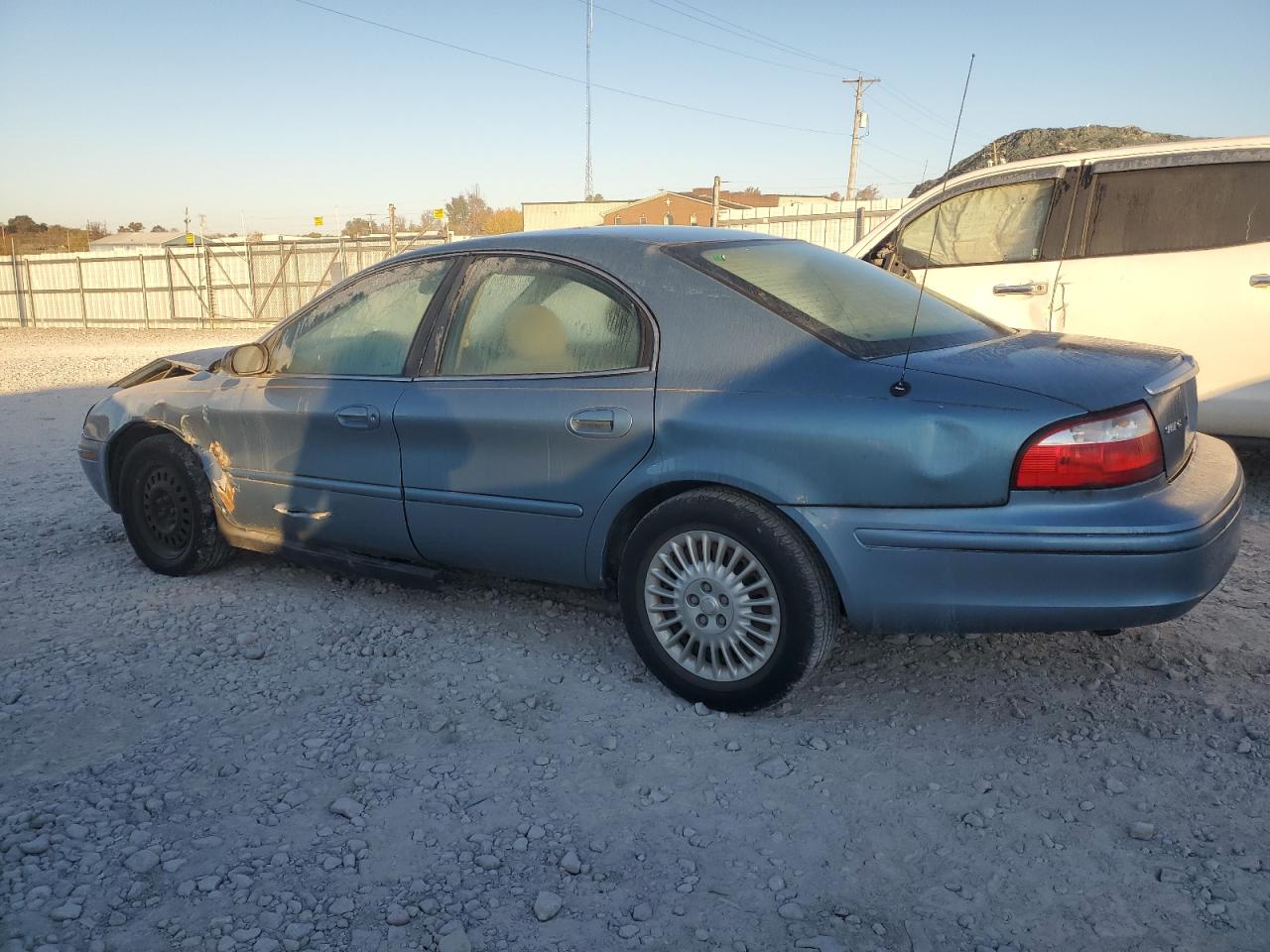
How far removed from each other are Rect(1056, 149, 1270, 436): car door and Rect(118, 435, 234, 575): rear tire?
4.71 m

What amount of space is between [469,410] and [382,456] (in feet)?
1.55

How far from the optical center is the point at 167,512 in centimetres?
463

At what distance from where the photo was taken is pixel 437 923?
89.0 inches

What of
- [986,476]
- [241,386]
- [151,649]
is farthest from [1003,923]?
[241,386]

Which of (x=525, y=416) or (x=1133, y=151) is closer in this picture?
(x=525, y=416)

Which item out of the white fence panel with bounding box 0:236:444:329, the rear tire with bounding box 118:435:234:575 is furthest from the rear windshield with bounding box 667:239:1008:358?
the white fence panel with bounding box 0:236:444:329

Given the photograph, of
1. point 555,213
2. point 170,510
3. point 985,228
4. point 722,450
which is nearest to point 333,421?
point 170,510

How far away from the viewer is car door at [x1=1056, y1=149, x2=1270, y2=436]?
17.4 feet

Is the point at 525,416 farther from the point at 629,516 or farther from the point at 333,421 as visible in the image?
the point at 333,421

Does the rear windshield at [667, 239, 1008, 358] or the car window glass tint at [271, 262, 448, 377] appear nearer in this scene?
the rear windshield at [667, 239, 1008, 358]

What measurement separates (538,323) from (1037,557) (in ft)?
6.09

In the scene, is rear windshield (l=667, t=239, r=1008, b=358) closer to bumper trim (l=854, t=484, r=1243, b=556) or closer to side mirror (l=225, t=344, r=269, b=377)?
bumper trim (l=854, t=484, r=1243, b=556)

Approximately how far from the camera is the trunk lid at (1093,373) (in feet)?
8.93

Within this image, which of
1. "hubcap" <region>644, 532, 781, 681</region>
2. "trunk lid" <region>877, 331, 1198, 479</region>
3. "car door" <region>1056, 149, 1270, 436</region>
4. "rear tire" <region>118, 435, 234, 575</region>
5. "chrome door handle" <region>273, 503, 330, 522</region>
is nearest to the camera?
"trunk lid" <region>877, 331, 1198, 479</region>
